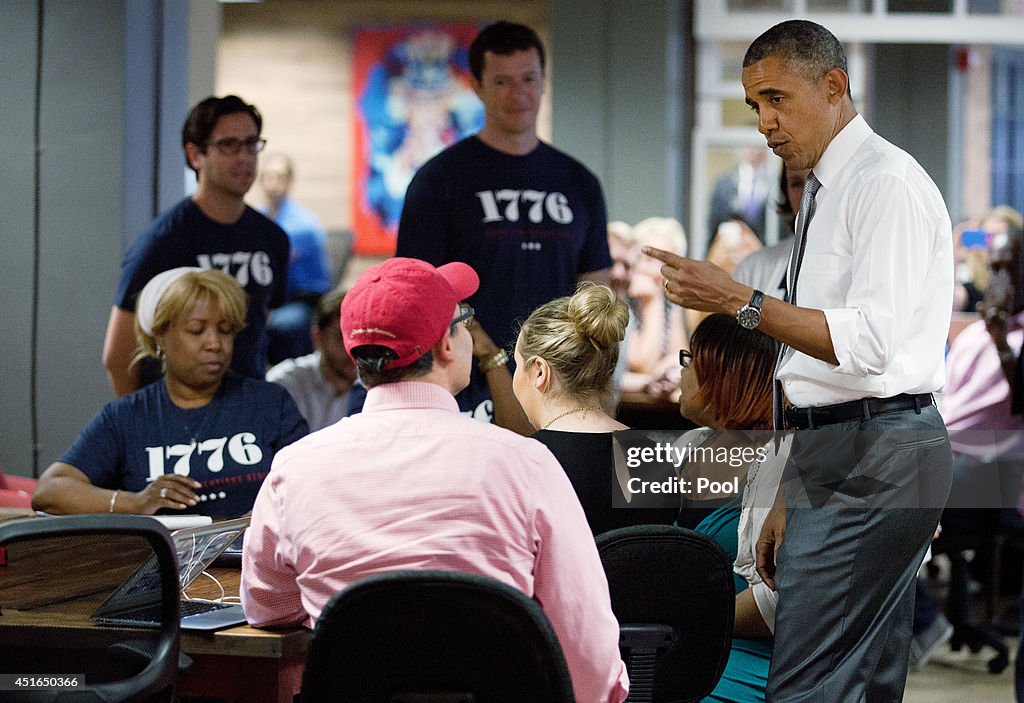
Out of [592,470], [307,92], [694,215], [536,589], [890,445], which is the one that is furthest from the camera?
[307,92]

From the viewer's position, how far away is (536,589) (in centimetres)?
175

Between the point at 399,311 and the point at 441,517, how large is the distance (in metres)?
0.31

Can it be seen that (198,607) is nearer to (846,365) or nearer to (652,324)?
(846,365)

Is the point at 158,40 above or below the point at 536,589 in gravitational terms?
above

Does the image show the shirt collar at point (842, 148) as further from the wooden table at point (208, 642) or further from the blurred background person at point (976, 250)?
the blurred background person at point (976, 250)

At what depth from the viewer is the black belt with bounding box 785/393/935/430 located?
2.26 meters

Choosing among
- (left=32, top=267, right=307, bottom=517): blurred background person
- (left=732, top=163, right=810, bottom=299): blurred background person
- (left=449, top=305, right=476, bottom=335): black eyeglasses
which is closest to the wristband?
(left=32, top=267, right=307, bottom=517): blurred background person

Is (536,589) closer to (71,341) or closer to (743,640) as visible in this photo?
(743,640)

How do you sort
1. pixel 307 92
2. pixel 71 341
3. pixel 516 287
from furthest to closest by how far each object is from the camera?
pixel 307 92 → pixel 71 341 → pixel 516 287

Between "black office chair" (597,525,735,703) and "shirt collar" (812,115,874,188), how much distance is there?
74cm

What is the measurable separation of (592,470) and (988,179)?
8470 mm

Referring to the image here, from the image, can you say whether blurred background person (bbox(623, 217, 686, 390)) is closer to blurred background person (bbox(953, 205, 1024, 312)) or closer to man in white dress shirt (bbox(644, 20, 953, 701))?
blurred background person (bbox(953, 205, 1024, 312))

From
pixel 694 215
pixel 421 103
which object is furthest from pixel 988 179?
pixel 421 103

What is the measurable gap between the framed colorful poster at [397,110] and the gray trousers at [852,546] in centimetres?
751
